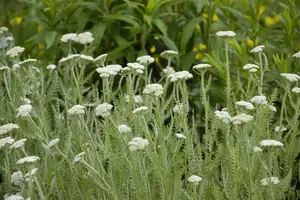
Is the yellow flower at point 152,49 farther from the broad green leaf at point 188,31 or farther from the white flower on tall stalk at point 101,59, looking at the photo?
the white flower on tall stalk at point 101,59

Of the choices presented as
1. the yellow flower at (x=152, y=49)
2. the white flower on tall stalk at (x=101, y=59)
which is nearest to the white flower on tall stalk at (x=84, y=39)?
the white flower on tall stalk at (x=101, y=59)

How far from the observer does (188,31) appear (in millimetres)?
3307

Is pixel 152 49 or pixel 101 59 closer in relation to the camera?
pixel 101 59

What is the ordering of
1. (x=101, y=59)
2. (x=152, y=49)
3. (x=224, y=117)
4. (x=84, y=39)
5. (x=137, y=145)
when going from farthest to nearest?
(x=152, y=49), (x=84, y=39), (x=101, y=59), (x=224, y=117), (x=137, y=145)

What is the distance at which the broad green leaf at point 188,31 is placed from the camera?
3303 millimetres

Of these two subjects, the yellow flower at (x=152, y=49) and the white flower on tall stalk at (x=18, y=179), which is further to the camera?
the yellow flower at (x=152, y=49)

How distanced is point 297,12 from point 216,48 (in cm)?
50

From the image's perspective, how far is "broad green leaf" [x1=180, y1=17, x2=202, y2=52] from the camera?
330 cm

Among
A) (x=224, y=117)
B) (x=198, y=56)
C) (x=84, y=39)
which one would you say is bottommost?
(x=198, y=56)

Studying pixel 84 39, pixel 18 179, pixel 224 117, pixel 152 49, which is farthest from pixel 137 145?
pixel 152 49

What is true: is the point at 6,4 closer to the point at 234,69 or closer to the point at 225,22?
the point at 225,22

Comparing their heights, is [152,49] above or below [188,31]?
below

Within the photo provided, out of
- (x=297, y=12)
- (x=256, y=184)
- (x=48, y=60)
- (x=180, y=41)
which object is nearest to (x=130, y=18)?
(x=180, y=41)

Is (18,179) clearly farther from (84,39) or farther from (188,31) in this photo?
(188,31)
